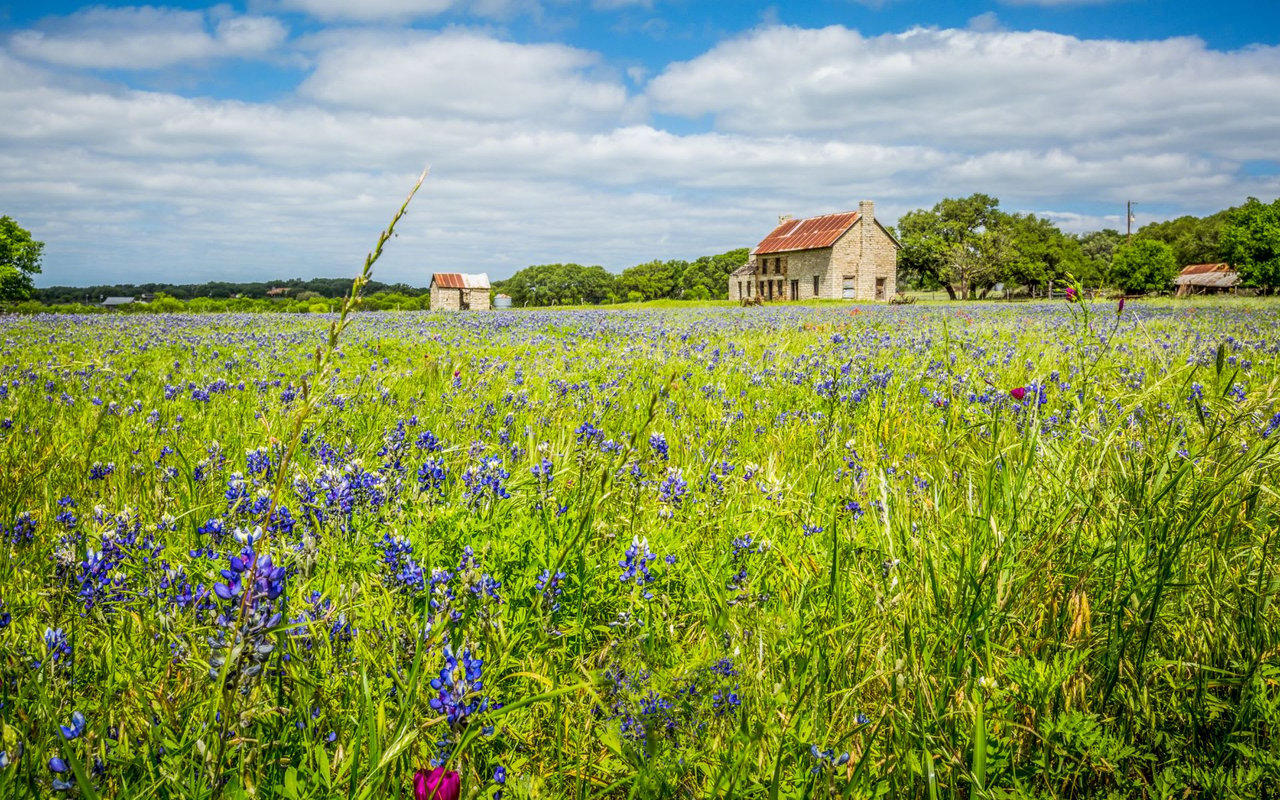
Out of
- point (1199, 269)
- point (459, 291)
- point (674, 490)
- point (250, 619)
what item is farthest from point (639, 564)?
point (1199, 269)

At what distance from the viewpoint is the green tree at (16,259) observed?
2822 inches

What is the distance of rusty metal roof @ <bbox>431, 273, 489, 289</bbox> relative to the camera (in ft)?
278

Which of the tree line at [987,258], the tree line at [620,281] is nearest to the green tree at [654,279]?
the tree line at [620,281]

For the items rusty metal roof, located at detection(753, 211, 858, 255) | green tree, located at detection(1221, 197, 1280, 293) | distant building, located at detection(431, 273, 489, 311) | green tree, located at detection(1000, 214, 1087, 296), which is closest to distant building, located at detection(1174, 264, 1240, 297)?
green tree, located at detection(1221, 197, 1280, 293)

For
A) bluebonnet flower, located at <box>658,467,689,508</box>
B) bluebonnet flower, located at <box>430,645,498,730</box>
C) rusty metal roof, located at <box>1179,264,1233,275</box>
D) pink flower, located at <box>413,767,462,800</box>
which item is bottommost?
pink flower, located at <box>413,767,462,800</box>

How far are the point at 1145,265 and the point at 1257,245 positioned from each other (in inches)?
854

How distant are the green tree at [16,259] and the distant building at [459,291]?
42.9 meters

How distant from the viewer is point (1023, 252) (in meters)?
79.9

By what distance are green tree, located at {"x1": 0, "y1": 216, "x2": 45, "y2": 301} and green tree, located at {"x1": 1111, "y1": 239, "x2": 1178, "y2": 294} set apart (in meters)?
129

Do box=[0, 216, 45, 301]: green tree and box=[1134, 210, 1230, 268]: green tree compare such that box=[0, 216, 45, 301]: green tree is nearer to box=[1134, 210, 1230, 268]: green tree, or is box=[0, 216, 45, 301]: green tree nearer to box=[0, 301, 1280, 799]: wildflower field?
box=[0, 301, 1280, 799]: wildflower field

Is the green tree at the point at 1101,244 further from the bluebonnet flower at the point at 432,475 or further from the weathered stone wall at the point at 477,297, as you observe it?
the bluebonnet flower at the point at 432,475

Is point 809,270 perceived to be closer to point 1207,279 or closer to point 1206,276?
point 1207,279

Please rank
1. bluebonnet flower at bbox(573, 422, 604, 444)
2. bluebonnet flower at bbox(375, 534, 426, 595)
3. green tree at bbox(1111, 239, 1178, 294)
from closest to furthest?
1. bluebonnet flower at bbox(375, 534, 426, 595)
2. bluebonnet flower at bbox(573, 422, 604, 444)
3. green tree at bbox(1111, 239, 1178, 294)

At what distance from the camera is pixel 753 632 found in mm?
2117
